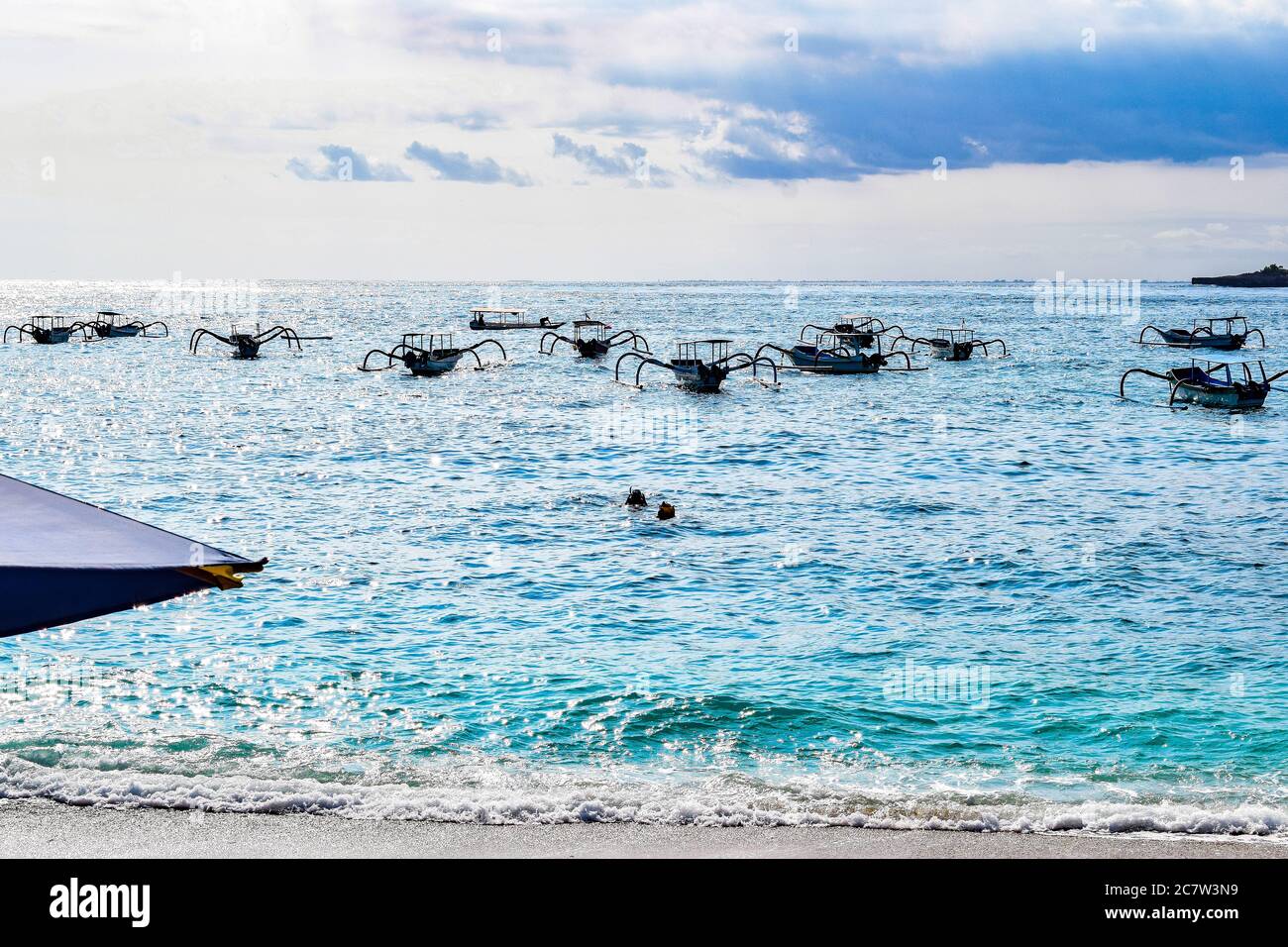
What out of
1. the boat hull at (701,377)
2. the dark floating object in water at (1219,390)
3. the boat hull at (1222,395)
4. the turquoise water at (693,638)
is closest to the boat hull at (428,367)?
the boat hull at (701,377)

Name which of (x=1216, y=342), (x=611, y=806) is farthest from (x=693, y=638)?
(x=1216, y=342)

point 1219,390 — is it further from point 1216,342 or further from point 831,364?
point 1216,342

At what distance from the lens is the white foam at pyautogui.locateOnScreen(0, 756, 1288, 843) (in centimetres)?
1144

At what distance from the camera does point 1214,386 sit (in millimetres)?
51781

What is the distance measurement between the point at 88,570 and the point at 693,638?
537 inches

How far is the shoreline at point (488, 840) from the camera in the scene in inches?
408

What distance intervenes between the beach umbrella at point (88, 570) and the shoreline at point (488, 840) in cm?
442

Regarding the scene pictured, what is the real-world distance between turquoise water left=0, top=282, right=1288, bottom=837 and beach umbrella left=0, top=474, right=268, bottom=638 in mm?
5427

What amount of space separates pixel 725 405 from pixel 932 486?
24362 millimetres

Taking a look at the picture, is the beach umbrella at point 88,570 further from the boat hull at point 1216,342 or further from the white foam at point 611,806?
the boat hull at point 1216,342

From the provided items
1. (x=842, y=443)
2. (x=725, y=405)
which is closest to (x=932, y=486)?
(x=842, y=443)

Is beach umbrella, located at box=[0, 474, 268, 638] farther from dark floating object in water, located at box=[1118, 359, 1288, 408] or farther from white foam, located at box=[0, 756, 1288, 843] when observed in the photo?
dark floating object in water, located at box=[1118, 359, 1288, 408]

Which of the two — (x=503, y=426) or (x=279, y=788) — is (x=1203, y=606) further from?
(x=503, y=426)

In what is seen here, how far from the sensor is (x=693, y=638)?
1928cm
